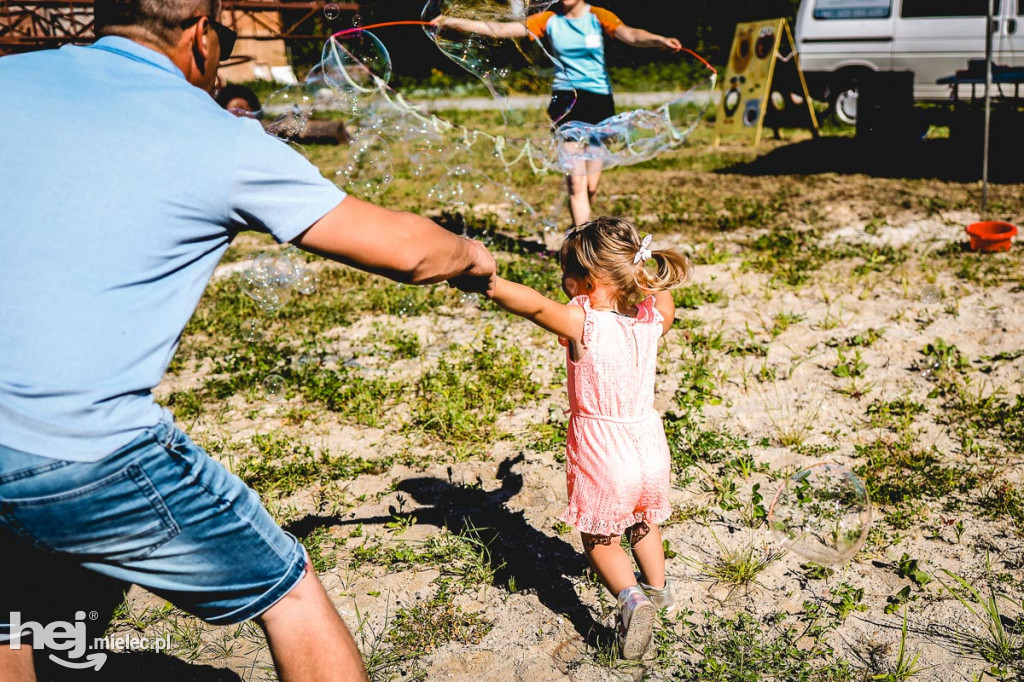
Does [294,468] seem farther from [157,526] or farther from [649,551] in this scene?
[157,526]

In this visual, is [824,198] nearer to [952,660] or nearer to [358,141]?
[358,141]

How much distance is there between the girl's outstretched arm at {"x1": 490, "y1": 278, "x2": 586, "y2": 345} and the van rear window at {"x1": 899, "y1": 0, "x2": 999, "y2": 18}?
438 inches

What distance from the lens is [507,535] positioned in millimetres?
3078

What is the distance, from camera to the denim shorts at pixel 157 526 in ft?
4.78

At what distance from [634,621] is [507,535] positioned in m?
0.84

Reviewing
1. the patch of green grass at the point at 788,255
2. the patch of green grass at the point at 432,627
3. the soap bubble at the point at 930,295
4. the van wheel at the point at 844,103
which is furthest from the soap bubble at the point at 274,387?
the van wheel at the point at 844,103

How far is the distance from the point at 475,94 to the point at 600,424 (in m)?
18.5

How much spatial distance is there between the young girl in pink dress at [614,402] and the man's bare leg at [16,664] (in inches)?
53.9

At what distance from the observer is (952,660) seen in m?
2.40

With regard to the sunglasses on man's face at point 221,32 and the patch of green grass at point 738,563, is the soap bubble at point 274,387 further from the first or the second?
the sunglasses on man's face at point 221,32

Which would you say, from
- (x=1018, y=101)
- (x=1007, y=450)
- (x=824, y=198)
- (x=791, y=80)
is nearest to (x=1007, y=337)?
(x=1007, y=450)

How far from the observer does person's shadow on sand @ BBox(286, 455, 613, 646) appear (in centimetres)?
274

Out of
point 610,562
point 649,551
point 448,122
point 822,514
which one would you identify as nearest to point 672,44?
point 448,122

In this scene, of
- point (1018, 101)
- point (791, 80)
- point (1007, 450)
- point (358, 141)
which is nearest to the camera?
point (1007, 450)
